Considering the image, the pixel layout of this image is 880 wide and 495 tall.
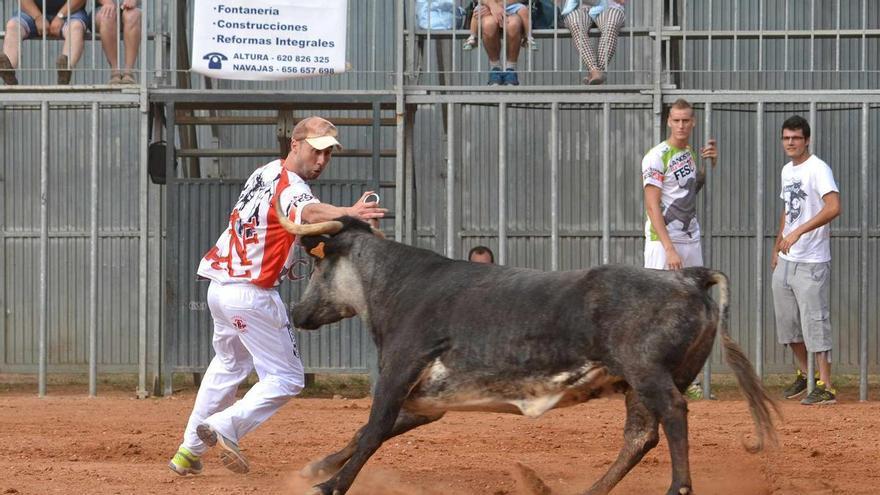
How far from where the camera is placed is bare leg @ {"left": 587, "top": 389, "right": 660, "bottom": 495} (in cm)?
754

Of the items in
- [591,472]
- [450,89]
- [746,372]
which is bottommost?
[591,472]

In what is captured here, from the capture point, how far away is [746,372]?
7691 millimetres

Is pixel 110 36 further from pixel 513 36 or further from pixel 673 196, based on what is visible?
pixel 673 196

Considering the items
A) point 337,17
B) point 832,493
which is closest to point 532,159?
point 337,17

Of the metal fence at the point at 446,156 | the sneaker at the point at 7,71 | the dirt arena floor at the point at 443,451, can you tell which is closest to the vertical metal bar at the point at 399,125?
the metal fence at the point at 446,156

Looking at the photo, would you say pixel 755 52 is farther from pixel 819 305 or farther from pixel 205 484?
pixel 205 484

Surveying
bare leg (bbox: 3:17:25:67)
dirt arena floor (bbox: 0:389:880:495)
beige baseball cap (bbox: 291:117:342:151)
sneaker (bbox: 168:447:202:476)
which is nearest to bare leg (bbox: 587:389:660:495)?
dirt arena floor (bbox: 0:389:880:495)

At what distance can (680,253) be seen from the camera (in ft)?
39.6

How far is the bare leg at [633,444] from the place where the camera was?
7535 mm

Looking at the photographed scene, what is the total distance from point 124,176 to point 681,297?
10.1m

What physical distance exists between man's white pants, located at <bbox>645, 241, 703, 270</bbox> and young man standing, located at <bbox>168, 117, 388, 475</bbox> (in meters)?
4.21

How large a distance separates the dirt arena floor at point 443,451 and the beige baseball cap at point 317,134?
75.5 inches

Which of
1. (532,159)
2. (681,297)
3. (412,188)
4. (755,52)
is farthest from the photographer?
(755,52)

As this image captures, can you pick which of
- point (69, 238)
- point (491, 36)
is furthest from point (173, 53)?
point (69, 238)
